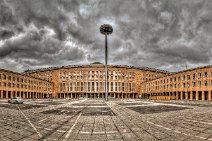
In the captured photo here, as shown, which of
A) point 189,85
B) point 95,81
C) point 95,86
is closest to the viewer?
point 189,85

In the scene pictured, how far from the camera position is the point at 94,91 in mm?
109375

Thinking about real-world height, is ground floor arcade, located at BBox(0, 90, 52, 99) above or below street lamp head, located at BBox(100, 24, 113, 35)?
below

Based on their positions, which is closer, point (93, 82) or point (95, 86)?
point (95, 86)

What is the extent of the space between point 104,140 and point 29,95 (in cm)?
8907

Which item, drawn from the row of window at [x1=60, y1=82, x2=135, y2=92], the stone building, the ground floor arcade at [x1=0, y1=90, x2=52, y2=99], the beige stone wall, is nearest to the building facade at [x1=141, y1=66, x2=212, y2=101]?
the beige stone wall

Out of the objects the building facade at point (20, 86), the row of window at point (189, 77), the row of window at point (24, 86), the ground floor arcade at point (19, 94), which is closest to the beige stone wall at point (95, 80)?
the row of window at point (24, 86)

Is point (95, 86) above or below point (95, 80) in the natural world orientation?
below

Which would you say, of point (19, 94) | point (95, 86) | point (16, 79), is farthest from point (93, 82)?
point (16, 79)

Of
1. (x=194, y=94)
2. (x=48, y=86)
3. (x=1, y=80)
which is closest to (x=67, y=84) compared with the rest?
(x=48, y=86)

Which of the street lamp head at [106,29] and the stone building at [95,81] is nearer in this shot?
the street lamp head at [106,29]

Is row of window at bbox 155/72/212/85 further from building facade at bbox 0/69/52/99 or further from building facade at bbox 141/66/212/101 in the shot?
building facade at bbox 0/69/52/99

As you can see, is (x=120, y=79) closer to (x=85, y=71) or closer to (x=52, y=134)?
(x=85, y=71)

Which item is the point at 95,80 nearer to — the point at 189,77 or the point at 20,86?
the point at 20,86

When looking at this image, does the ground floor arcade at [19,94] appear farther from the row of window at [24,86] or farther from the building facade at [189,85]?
the building facade at [189,85]
